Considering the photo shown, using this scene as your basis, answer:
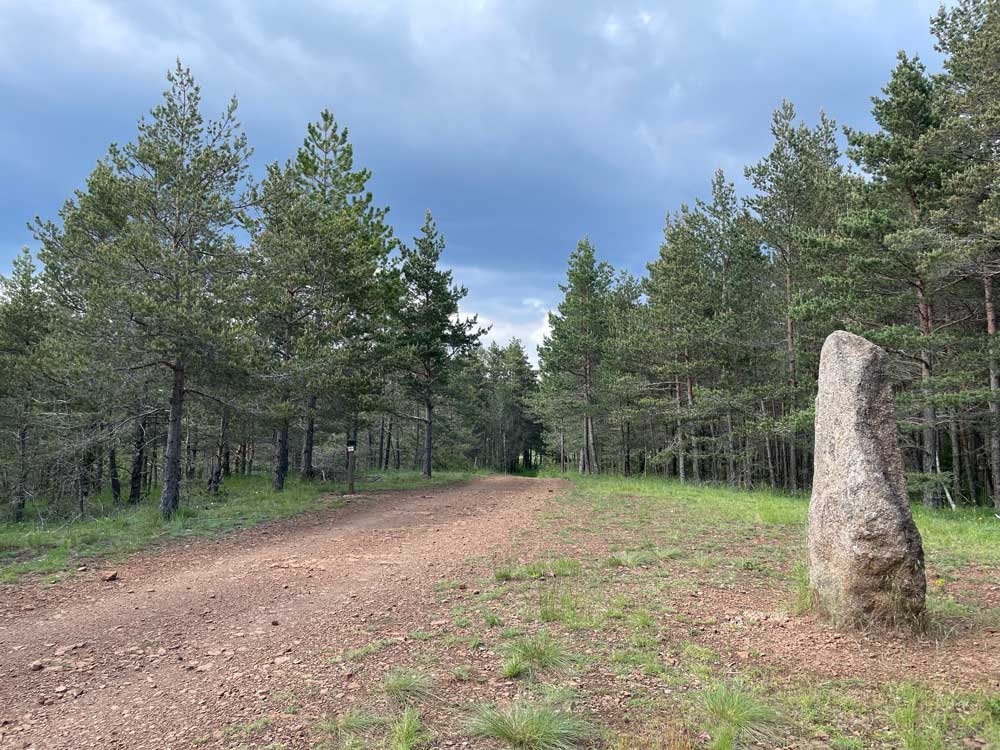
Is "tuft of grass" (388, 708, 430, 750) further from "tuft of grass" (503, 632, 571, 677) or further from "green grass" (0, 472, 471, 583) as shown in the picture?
"green grass" (0, 472, 471, 583)

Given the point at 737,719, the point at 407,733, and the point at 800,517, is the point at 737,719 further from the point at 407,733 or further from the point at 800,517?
the point at 800,517

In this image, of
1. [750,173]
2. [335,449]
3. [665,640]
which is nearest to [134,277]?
[665,640]

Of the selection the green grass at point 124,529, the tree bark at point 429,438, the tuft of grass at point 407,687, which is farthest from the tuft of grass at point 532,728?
the tree bark at point 429,438

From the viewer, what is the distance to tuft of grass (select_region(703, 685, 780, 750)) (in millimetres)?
2572

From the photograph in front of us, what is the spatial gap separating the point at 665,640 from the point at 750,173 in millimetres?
17256

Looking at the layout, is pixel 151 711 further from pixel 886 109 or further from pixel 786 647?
pixel 886 109

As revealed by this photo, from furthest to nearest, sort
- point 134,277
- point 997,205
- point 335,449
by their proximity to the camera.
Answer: point 335,449 → point 134,277 → point 997,205

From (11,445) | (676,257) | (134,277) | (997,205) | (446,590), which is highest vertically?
(676,257)

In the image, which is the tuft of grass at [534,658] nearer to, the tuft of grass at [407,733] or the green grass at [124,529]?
the tuft of grass at [407,733]

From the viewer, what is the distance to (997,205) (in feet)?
→ 30.8

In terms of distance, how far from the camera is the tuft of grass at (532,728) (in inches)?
101

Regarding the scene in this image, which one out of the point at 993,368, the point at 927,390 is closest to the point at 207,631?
the point at 927,390

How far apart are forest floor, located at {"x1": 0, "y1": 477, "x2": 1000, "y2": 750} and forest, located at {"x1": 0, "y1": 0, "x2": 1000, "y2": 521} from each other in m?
5.37

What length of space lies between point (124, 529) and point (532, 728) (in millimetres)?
9807
